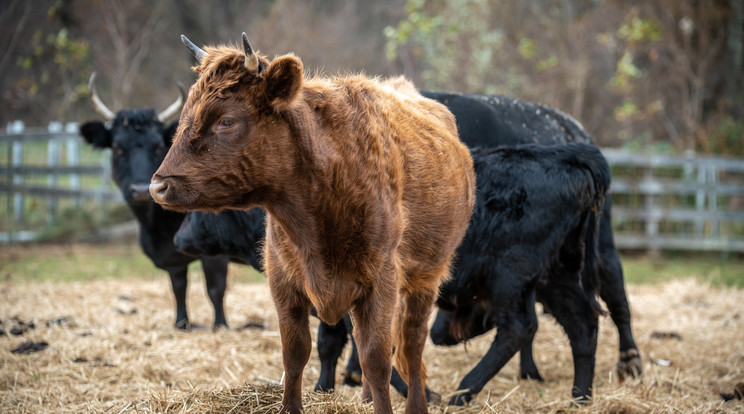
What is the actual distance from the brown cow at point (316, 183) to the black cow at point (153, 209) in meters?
3.41

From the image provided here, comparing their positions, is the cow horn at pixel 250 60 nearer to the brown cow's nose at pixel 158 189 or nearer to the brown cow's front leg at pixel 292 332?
the brown cow's nose at pixel 158 189

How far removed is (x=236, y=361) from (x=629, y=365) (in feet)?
10.0

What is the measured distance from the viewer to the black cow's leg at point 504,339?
14.2 ft

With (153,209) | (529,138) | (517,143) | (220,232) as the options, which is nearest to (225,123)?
(220,232)

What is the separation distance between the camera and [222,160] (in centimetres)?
283

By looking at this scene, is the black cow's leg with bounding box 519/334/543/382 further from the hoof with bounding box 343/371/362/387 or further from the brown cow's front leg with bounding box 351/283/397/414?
the brown cow's front leg with bounding box 351/283/397/414

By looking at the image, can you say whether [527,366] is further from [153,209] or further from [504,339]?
[153,209]

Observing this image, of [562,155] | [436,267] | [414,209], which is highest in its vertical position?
[562,155]

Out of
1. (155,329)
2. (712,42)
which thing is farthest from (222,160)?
(712,42)

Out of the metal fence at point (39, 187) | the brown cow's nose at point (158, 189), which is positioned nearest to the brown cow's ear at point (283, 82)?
the brown cow's nose at point (158, 189)

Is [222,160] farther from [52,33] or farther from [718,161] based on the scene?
[718,161]

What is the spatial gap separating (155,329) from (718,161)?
1035 centimetres

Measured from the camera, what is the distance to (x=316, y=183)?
3.02m

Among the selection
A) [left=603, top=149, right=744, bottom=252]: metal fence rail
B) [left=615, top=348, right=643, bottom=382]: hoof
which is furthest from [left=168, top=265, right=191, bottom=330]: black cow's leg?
[left=603, top=149, right=744, bottom=252]: metal fence rail
